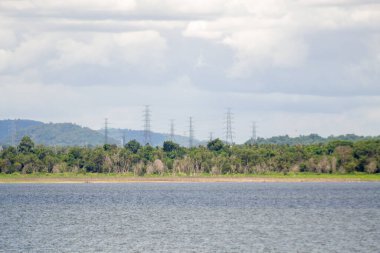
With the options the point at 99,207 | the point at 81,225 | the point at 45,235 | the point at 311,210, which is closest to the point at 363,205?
the point at 311,210

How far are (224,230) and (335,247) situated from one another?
1652 cm

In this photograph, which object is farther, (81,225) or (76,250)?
(81,225)

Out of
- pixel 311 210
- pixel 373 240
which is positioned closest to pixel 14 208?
pixel 311 210

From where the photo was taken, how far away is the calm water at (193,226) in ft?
230

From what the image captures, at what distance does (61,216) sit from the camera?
4122 inches

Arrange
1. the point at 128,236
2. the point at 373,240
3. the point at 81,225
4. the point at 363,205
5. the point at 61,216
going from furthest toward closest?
the point at 363,205 < the point at 61,216 < the point at 81,225 < the point at 128,236 < the point at 373,240

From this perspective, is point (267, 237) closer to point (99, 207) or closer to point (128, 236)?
point (128, 236)

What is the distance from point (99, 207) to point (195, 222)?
32.6m

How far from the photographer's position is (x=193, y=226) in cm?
8756

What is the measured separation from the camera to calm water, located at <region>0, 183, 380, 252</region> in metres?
70.2

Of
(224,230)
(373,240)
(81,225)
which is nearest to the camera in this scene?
(373,240)

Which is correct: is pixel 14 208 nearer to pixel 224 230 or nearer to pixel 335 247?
pixel 224 230

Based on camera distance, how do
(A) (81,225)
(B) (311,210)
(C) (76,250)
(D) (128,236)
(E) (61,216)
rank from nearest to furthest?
1. (C) (76,250)
2. (D) (128,236)
3. (A) (81,225)
4. (E) (61,216)
5. (B) (311,210)

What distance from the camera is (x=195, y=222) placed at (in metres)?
92.8
